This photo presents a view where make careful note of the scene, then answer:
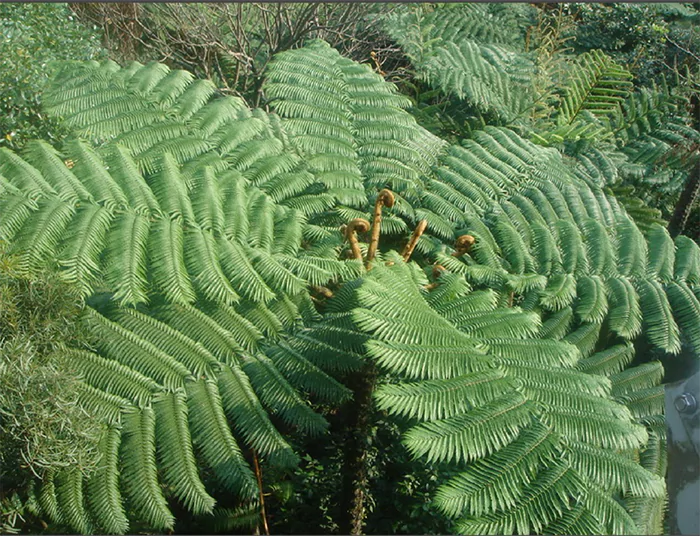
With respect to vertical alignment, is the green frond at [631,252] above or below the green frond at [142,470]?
above

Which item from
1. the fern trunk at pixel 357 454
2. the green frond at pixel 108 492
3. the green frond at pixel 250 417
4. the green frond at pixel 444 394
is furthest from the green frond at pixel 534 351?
the green frond at pixel 108 492

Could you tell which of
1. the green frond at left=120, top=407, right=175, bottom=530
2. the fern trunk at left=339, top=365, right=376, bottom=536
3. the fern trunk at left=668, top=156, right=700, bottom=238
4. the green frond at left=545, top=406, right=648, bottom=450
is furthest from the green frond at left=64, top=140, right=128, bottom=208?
the fern trunk at left=668, top=156, right=700, bottom=238

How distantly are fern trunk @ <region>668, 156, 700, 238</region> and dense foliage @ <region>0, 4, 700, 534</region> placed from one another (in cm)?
137

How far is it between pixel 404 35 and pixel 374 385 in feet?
15.9

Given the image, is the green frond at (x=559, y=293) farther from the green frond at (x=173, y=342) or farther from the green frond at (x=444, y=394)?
the green frond at (x=173, y=342)

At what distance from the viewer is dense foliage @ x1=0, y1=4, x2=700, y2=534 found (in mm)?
1870

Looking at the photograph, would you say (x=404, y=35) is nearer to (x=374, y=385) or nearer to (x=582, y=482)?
(x=374, y=385)

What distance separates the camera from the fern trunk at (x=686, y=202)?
14.8 feet

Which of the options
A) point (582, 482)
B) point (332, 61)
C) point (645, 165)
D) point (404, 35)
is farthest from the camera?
point (404, 35)

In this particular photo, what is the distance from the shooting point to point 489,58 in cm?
505

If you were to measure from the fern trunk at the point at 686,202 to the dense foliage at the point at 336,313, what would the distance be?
1.37 m

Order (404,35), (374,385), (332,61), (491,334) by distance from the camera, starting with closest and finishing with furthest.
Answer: (491,334) < (374,385) < (332,61) < (404,35)

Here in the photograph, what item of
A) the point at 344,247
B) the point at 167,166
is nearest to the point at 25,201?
the point at 167,166

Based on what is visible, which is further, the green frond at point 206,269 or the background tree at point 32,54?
the background tree at point 32,54
